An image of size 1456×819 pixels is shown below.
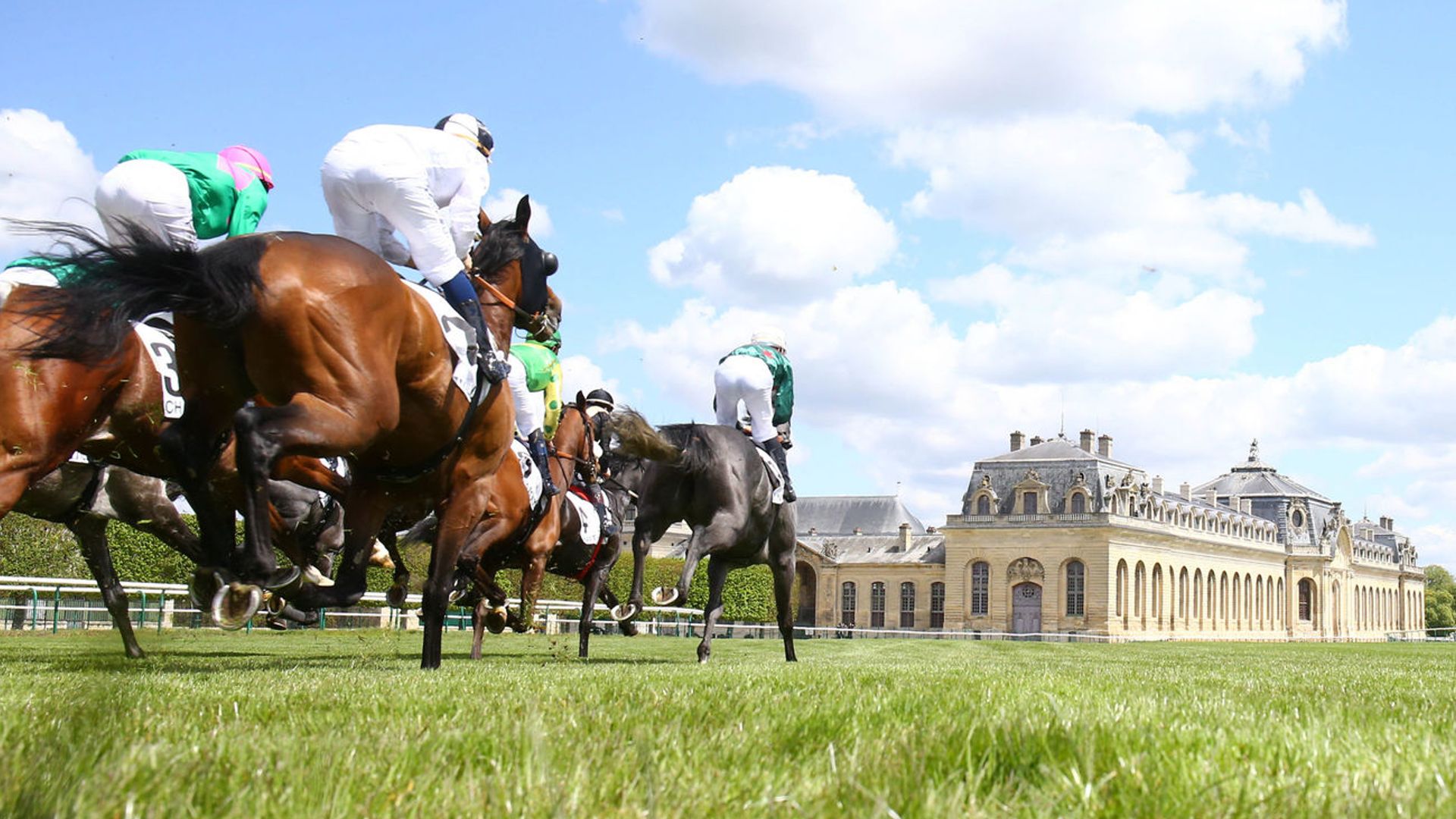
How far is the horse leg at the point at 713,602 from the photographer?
10.7 m

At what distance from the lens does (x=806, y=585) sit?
107m

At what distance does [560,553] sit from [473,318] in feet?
19.6

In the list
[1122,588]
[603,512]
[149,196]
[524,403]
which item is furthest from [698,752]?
[1122,588]

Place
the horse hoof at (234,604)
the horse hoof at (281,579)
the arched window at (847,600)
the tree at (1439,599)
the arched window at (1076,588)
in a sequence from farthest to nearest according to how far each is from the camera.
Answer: the tree at (1439,599)
the arched window at (847,600)
the arched window at (1076,588)
the horse hoof at (281,579)
the horse hoof at (234,604)

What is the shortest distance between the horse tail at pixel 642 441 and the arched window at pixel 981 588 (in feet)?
298

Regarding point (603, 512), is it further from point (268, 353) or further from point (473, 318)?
point (268, 353)

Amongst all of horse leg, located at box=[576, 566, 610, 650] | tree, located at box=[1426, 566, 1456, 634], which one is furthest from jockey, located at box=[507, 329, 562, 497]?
tree, located at box=[1426, 566, 1456, 634]

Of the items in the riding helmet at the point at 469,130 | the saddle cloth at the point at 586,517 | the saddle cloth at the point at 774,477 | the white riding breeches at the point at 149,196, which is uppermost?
the riding helmet at the point at 469,130

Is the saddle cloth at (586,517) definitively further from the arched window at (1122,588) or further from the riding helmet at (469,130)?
the arched window at (1122,588)

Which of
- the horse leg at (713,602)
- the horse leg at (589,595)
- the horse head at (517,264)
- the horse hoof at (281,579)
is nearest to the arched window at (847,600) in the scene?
the horse leg at (589,595)

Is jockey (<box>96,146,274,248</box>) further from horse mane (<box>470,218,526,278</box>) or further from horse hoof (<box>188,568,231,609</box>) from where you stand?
horse hoof (<box>188,568,231,609</box>)

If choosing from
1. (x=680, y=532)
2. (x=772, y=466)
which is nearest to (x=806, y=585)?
(x=680, y=532)

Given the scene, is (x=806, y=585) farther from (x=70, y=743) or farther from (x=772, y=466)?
(x=70, y=743)

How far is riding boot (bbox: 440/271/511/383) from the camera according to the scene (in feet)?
20.7
